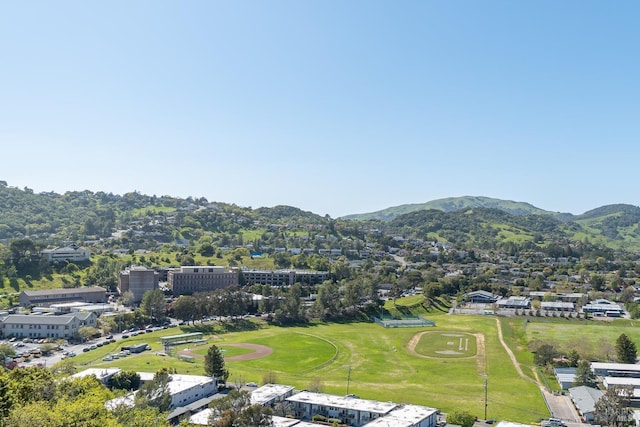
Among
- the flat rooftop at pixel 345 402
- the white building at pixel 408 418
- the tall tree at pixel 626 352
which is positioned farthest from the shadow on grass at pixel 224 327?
the tall tree at pixel 626 352

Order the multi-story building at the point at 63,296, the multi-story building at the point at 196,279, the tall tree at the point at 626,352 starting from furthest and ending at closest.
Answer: the multi-story building at the point at 196,279 → the multi-story building at the point at 63,296 → the tall tree at the point at 626,352

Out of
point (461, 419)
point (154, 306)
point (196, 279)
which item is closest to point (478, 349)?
point (461, 419)

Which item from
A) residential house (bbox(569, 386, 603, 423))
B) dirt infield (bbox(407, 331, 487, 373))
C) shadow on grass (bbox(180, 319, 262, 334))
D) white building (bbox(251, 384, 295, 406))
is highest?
shadow on grass (bbox(180, 319, 262, 334))

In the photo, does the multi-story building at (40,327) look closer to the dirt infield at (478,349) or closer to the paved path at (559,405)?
the dirt infield at (478,349)

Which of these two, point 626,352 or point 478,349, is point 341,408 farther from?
point 626,352

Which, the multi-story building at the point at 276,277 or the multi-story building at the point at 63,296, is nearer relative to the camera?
the multi-story building at the point at 63,296

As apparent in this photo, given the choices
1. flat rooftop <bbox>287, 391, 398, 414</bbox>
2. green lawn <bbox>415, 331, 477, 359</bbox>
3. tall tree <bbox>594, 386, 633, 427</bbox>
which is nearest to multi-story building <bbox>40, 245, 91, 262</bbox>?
green lawn <bbox>415, 331, 477, 359</bbox>

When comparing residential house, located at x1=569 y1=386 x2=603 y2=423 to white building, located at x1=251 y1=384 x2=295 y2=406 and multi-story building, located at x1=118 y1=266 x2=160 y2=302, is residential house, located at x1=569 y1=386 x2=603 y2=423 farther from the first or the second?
multi-story building, located at x1=118 y1=266 x2=160 y2=302
